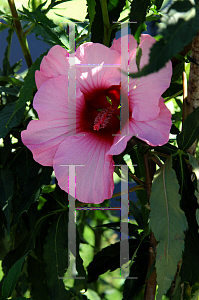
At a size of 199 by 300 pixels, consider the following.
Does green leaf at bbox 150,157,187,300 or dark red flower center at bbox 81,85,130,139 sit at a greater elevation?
A: dark red flower center at bbox 81,85,130,139

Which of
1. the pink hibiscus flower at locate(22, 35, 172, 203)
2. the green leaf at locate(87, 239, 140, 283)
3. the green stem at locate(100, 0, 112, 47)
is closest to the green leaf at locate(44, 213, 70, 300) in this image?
the green leaf at locate(87, 239, 140, 283)

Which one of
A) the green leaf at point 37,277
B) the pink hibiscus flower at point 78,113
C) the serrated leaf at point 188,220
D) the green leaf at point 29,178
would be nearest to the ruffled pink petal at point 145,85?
the pink hibiscus flower at point 78,113

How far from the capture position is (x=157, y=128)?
32 cm

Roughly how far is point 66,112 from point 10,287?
219 millimetres

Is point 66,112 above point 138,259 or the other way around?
above

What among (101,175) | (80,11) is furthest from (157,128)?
(80,11)

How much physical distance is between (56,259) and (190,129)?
300mm

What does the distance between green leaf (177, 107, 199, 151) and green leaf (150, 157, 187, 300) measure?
0.05m

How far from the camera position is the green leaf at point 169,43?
8.3 inches

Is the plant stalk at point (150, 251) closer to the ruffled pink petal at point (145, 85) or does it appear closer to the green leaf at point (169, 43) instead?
the ruffled pink petal at point (145, 85)

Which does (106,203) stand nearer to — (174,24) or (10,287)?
(10,287)

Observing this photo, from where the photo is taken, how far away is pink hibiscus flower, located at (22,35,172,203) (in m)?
0.32

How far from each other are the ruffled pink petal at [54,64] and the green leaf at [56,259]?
0.27 meters

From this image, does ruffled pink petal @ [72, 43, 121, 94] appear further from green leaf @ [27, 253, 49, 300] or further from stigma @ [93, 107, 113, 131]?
green leaf @ [27, 253, 49, 300]
